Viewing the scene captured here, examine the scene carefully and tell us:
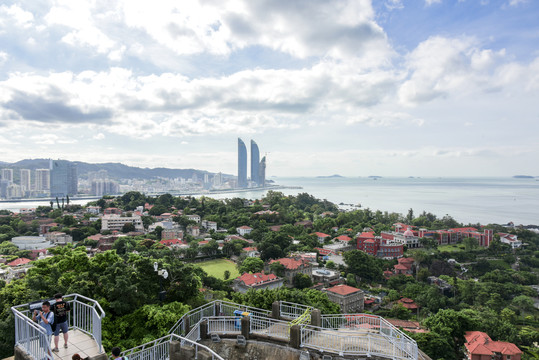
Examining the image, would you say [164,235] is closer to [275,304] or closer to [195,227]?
[195,227]

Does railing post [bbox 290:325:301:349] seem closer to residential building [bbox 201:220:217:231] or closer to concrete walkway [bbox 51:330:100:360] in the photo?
concrete walkway [bbox 51:330:100:360]

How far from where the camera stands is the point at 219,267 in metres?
26.5

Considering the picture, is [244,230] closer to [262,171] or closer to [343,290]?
[343,290]

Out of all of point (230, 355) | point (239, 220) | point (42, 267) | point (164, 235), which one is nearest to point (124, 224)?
point (164, 235)

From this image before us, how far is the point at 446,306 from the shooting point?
68.7 feet

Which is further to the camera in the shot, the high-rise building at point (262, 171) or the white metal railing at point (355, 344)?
the high-rise building at point (262, 171)

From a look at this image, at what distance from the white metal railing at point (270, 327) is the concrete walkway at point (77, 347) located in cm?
287

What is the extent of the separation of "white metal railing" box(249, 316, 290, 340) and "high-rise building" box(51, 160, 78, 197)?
390 ft

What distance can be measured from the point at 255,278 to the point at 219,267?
6.59 m

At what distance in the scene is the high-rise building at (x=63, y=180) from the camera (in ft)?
348

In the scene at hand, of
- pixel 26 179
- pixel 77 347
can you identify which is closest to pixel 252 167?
pixel 26 179

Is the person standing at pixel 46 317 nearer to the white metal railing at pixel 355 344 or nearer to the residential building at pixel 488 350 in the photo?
the white metal railing at pixel 355 344

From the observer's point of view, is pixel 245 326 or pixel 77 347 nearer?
pixel 77 347

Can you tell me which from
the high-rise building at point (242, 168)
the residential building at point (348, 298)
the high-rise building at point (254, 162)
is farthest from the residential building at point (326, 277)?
the high-rise building at point (254, 162)
